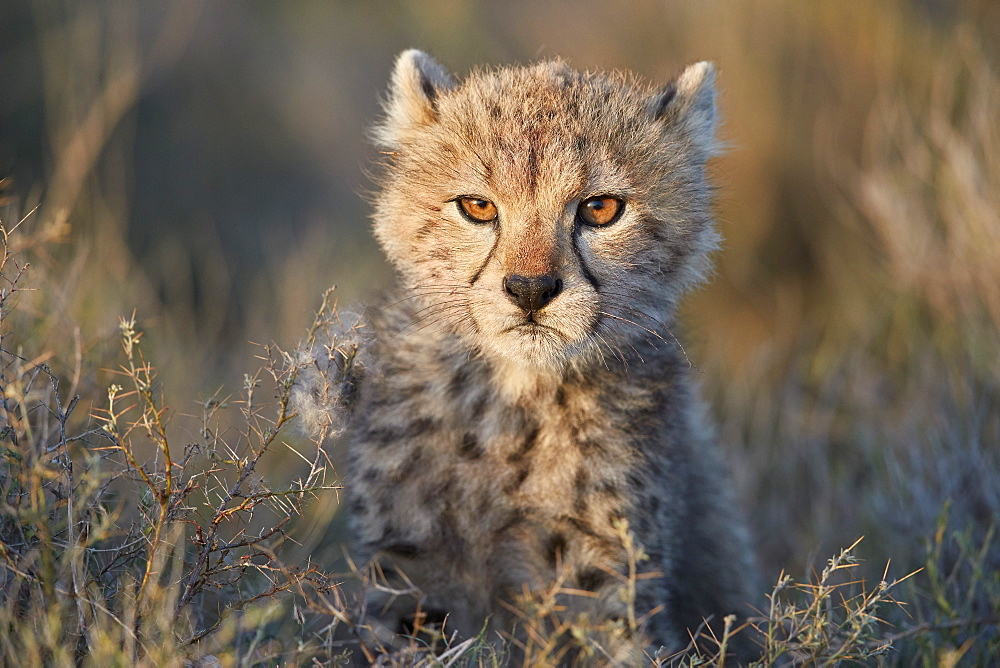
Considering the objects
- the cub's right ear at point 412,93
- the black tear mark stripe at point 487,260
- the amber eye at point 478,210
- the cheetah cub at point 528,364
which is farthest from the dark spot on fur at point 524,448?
the cub's right ear at point 412,93

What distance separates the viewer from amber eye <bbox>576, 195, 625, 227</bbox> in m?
2.96

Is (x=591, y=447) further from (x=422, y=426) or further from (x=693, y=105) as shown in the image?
(x=693, y=105)

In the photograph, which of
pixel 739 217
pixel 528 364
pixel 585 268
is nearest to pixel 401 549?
pixel 528 364

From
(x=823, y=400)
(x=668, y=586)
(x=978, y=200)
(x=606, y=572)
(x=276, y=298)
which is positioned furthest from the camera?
(x=276, y=298)

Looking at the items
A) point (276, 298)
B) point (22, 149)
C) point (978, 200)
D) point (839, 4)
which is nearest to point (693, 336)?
point (978, 200)

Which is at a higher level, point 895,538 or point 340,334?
Answer: point 340,334

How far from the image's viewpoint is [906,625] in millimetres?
3191

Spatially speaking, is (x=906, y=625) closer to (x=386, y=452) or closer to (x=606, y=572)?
(x=606, y=572)

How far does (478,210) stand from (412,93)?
0.62m

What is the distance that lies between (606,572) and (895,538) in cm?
168

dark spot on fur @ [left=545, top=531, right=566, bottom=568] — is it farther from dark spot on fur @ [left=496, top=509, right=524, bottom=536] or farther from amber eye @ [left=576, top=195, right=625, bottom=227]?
amber eye @ [left=576, top=195, right=625, bottom=227]

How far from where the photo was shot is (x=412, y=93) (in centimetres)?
336

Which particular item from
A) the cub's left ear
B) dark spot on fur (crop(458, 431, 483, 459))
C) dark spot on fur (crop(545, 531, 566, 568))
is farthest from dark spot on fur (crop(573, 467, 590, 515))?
the cub's left ear

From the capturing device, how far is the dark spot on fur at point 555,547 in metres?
3.06
